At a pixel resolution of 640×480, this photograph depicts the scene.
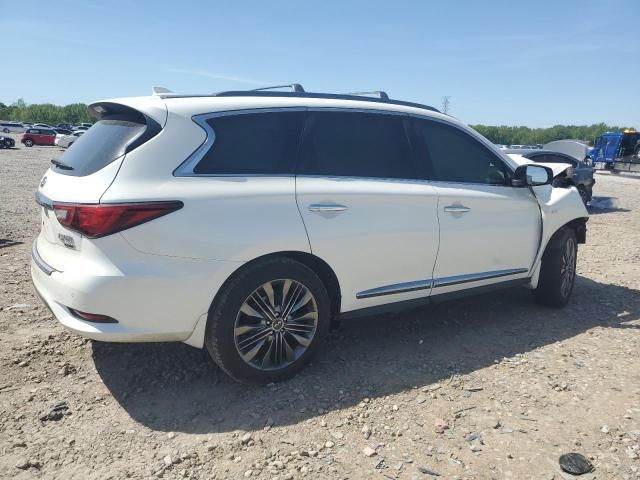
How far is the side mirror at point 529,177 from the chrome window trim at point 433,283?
776mm

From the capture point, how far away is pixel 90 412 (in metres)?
3.06

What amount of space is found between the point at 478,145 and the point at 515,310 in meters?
1.78

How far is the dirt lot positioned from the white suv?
1.33 feet

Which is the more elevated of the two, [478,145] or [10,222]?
[478,145]

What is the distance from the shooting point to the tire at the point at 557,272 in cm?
500

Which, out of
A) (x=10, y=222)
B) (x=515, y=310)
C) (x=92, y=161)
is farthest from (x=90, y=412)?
(x=10, y=222)

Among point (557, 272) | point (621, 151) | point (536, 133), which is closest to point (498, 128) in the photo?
point (536, 133)

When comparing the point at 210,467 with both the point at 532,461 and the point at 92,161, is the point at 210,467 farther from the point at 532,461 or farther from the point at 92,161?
the point at 92,161

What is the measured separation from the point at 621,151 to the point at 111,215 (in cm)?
3608

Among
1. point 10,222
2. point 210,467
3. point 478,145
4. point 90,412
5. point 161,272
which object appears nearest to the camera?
point 210,467

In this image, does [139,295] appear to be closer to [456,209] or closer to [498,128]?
[456,209]

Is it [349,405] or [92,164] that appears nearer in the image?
[92,164]

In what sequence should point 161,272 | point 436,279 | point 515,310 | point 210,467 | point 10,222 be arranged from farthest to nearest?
point 10,222 → point 515,310 → point 436,279 → point 161,272 → point 210,467

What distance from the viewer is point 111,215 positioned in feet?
9.10
